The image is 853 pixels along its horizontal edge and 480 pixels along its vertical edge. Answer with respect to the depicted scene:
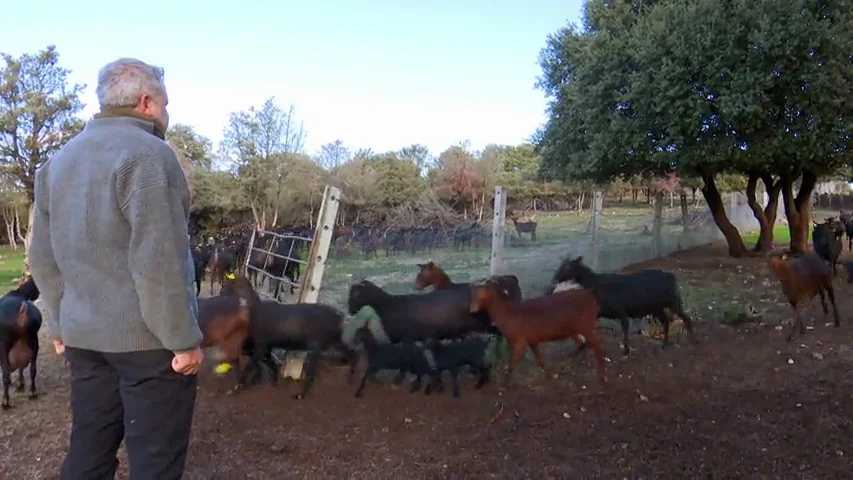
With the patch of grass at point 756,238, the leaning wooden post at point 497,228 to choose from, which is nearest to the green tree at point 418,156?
the patch of grass at point 756,238

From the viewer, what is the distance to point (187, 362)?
249cm

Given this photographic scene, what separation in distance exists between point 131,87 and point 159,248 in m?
0.70

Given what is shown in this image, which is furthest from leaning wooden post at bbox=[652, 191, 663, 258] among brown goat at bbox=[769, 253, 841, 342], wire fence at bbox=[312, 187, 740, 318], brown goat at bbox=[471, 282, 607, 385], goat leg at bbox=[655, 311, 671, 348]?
brown goat at bbox=[471, 282, 607, 385]

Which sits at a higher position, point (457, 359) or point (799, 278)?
point (799, 278)

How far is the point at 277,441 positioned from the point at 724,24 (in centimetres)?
1154

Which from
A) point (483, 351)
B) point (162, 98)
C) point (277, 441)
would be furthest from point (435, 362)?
point (162, 98)

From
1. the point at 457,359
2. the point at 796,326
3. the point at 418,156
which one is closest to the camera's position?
the point at 457,359

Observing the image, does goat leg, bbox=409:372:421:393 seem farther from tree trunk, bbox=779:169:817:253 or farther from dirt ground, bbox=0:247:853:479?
tree trunk, bbox=779:169:817:253

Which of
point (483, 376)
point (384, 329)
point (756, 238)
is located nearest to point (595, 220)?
point (483, 376)

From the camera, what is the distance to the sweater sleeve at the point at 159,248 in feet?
7.82

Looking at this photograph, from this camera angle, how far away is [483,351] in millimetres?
6074

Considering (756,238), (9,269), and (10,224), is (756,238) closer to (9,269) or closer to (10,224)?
(9,269)

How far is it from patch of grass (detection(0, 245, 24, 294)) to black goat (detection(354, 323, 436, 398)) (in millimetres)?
12142

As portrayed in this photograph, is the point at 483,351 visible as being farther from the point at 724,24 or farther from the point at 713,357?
the point at 724,24
